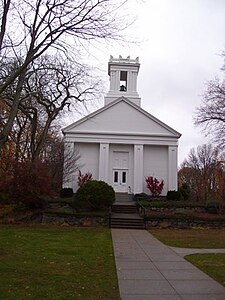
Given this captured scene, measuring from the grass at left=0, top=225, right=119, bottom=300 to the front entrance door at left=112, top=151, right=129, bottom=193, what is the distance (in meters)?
23.8

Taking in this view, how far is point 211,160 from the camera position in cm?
8206

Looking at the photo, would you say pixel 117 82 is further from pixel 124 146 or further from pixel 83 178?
pixel 83 178

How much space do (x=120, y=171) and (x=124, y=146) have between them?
2.49 metres

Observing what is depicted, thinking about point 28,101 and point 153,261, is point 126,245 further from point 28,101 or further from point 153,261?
point 28,101

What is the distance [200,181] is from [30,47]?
69189 mm

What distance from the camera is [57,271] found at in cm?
955

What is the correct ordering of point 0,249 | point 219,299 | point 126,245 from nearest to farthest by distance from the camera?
1. point 219,299
2. point 0,249
3. point 126,245

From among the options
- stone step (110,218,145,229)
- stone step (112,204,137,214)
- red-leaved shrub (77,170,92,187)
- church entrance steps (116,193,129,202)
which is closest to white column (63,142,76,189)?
red-leaved shrub (77,170,92,187)

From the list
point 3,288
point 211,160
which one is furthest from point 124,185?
point 211,160

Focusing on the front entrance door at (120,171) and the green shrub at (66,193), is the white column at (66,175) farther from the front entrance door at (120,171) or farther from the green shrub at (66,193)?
the front entrance door at (120,171)

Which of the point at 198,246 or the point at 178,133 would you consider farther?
the point at 178,133

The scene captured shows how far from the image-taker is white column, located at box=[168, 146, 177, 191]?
39.0m

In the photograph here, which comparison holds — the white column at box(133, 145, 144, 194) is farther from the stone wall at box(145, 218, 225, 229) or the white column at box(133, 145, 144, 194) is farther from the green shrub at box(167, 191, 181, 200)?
the stone wall at box(145, 218, 225, 229)

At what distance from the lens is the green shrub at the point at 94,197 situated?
91.2ft
